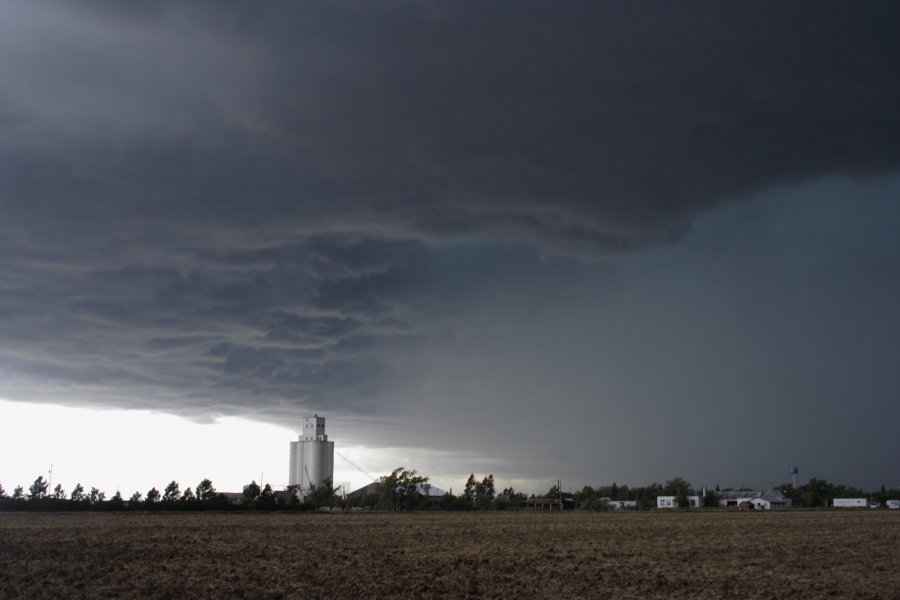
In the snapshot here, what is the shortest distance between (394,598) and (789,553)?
31.8 metres

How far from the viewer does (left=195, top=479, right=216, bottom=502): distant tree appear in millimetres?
155000

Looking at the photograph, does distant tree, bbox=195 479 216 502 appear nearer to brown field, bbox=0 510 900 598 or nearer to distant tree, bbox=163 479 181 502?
distant tree, bbox=163 479 181 502

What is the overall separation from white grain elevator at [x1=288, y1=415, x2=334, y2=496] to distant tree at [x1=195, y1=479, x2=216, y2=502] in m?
32.4

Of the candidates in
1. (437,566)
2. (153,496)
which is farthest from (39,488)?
(437,566)

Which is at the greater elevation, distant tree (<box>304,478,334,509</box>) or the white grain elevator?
the white grain elevator

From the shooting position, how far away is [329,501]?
179875mm

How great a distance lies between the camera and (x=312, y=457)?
619ft

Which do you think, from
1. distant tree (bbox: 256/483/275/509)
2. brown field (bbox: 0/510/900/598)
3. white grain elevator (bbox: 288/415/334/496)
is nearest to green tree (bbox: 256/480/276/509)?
distant tree (bbox: 256/483/275/509)

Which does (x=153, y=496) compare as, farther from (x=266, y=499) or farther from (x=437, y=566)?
(x=437, y=566)

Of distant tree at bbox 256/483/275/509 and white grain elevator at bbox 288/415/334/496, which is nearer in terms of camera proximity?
distant tree at bbox 256/483/275/509

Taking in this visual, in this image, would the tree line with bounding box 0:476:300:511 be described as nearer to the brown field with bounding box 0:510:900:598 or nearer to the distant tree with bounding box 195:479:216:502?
the distant tree with bounding box 195:479:216:502

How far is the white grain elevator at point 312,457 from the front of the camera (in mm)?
188250

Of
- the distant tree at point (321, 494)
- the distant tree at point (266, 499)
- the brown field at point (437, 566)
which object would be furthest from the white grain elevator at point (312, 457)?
the brown field at point (437, 566)

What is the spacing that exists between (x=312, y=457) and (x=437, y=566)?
15202 centimetres
